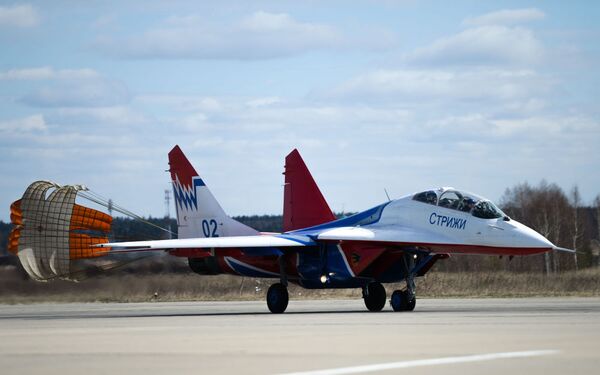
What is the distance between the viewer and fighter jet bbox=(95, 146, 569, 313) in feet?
79.7

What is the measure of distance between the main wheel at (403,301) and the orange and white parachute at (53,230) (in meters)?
10.5

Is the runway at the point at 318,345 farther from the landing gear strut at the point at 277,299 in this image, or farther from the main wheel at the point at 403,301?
the landing gear strut at the point at 277,299

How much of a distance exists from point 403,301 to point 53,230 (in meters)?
12.3

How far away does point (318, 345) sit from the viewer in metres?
14.2

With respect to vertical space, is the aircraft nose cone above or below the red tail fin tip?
below

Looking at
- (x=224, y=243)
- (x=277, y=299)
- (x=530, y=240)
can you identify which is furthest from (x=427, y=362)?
(x=224, y=243)

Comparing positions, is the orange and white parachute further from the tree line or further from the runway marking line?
the runway marking line

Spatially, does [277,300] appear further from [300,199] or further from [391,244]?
[300,199]

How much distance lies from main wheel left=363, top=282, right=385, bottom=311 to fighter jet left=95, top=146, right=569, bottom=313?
2cm

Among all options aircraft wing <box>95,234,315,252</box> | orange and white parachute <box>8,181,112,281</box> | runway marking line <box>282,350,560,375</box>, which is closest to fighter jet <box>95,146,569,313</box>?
aircraft wing <box>95,234,315,252</box>

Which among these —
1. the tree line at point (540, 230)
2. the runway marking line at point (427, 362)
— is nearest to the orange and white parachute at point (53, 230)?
the tree line at point (540, 230)

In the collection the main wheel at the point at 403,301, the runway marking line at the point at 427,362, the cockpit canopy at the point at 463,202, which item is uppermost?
the cockpit canopy at the point at 463,202

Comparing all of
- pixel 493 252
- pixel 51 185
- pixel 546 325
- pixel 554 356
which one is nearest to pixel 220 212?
→ pixel 51 185

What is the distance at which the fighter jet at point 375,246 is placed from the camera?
2428cm
